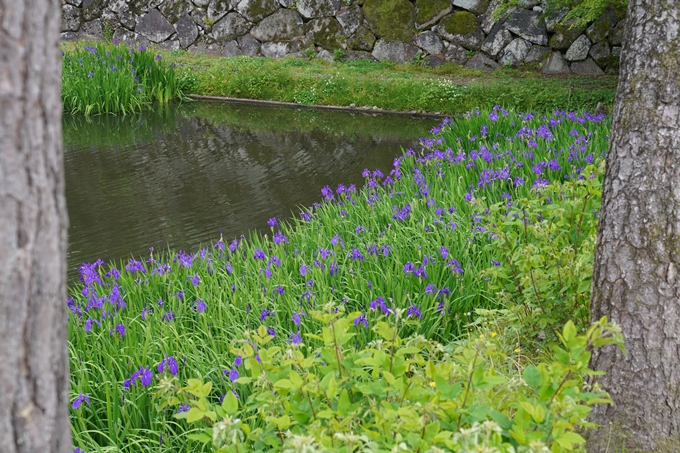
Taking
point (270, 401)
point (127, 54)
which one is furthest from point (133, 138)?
point (270, 401)

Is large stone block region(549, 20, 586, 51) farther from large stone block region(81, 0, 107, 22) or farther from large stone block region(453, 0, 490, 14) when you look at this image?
large stone block region(81, 0, 107, 22)

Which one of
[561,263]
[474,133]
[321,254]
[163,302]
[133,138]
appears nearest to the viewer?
[561,263]

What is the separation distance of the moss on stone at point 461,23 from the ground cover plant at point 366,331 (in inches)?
267

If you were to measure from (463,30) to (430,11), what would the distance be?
2.08ft

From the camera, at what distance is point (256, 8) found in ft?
39.3

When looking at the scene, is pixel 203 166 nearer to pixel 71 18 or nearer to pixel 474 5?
pixel 474 5

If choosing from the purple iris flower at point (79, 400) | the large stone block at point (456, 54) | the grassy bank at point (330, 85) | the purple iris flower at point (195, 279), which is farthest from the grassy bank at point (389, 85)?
→ the purple iris flower at point (79, 400)

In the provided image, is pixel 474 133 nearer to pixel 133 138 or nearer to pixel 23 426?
pixel 133 138

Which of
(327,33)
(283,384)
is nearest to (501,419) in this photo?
(283,384)

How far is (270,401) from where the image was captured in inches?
64.7

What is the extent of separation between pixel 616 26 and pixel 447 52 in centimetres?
247

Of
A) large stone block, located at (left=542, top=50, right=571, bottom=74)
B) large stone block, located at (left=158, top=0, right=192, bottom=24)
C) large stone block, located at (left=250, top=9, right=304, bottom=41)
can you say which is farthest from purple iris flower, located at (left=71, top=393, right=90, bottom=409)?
large stone block, located at (left=158, top=0, right=192, bottom=24)

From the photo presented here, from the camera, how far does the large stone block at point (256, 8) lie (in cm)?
1193

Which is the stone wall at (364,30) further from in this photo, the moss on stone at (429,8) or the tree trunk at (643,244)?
the tree trunk at (643,244)
